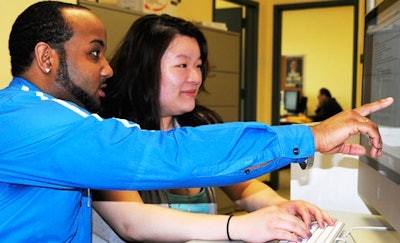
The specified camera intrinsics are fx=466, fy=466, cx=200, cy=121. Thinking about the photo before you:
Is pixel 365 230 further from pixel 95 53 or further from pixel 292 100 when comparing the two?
pixel 292 100

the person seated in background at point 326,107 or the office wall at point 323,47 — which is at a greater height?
the office wall at point 323,47

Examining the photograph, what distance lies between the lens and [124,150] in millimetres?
798

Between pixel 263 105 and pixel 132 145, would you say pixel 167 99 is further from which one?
pixel 263 105

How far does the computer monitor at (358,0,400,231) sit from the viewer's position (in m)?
0.99

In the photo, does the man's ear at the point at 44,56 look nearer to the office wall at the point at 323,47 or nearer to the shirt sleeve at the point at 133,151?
the shirt sleeve at the point at 133,151

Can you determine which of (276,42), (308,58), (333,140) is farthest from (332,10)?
(333,140)

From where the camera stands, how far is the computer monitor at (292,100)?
8852mm

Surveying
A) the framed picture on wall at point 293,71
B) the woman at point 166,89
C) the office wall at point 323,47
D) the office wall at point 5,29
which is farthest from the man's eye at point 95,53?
the framed picture on wall at point 293,71

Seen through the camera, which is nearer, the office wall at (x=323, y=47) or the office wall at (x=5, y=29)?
the office wall at (x=5, y=29)

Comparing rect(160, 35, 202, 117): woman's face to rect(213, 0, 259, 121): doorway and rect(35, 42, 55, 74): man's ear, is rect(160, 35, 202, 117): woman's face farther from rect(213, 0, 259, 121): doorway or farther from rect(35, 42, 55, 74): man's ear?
rect(213, 0, 259, 121): doorway

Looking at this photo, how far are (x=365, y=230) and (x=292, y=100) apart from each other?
7.81 metres

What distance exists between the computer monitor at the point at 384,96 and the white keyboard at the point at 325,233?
0.11 meters

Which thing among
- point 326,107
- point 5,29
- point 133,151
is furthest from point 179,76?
point 326,107

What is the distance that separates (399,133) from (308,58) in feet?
27.8
